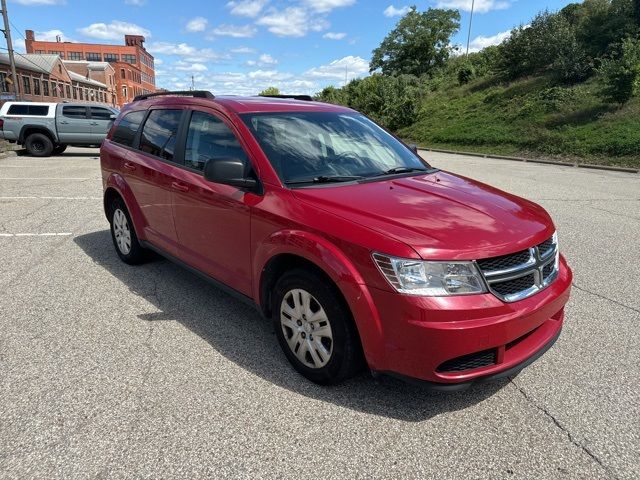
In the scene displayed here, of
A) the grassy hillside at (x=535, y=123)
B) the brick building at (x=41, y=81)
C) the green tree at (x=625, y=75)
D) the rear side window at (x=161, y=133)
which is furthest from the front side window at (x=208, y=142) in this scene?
the brick building at (x=41, y=81)

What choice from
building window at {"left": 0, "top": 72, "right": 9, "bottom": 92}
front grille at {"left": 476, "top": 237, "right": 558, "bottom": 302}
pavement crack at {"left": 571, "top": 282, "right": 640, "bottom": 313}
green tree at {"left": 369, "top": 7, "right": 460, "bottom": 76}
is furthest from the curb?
building window at {"left": 0, "top": 72, "right": 9, "bottom": 92}

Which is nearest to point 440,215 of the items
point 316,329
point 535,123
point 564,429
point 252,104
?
point 316,329

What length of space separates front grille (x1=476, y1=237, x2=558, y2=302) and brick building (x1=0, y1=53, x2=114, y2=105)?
48631 millimetres

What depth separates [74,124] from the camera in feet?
56.9

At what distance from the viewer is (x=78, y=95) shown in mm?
74562

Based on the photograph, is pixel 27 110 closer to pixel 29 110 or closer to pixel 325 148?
pixel 29 110

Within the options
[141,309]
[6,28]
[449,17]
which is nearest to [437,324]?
[141,309]

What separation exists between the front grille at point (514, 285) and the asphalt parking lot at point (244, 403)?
73 centimetres

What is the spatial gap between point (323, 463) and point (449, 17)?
6683cm

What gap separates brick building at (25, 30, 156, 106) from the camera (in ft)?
336

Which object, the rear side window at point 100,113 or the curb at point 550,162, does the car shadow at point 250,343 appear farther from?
the curb at point 550,162

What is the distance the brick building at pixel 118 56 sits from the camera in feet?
336

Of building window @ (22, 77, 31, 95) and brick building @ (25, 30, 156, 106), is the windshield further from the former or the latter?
brick building @ (25, 30, 156, 106)

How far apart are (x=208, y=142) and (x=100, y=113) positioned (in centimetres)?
1613
